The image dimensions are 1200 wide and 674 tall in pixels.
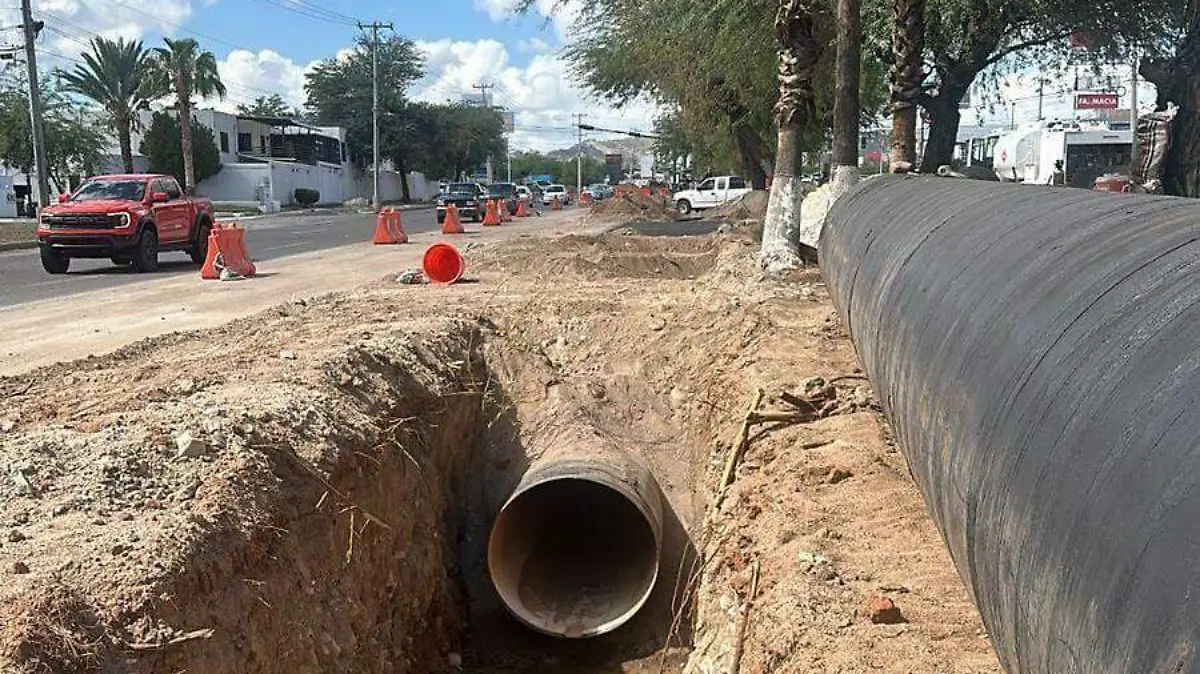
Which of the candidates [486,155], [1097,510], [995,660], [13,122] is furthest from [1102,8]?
[486,155]

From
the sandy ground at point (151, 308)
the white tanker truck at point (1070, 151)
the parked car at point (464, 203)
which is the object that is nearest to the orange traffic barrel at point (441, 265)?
the sandy ground at point (151, 308)

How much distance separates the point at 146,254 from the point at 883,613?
54.2 ft

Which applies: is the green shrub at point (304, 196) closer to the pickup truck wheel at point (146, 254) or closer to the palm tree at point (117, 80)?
the palm tree at point (117, 80)

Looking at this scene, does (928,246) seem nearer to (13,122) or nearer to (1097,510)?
(1097,510)

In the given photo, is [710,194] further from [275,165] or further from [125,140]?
[275,165]

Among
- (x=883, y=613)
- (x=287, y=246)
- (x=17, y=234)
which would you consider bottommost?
(x=883, y=613)

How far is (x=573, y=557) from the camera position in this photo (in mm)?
9430

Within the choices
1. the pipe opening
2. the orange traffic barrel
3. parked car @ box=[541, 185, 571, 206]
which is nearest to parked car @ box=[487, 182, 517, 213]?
parked car @ box=[541, 185, 571, 206]

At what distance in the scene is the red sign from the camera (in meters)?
54.8

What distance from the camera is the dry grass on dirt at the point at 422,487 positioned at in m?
4.11

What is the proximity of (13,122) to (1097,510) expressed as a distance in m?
56.5

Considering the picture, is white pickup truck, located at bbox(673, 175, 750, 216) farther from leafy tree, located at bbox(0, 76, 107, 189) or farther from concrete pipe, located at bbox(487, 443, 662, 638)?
concrete pipe, located at bbox(487, 443, 662, 638)

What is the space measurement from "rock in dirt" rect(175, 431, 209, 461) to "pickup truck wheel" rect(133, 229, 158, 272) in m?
13.8

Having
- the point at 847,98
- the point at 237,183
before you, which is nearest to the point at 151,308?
the point at 847,98
